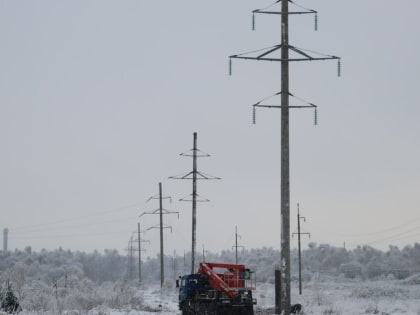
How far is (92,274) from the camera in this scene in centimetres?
15200

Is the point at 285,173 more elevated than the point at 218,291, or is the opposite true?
the point at 285,173

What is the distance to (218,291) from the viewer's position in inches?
1270

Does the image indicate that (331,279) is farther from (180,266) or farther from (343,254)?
(180,266)

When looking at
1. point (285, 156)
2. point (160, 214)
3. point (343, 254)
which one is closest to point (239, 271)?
point (285, 156)

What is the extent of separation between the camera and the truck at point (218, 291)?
3190 cm

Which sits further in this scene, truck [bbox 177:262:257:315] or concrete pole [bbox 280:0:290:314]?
truck [bbox 177:262:257:315]

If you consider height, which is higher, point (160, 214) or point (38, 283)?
point (160, 214)

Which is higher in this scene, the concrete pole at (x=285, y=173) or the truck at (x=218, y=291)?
the concrete pole at (x=285, y=173)

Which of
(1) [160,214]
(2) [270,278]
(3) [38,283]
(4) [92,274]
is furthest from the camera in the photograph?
(4) [92,274]

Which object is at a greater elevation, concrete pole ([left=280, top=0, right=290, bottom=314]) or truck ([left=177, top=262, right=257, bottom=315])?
concrete pole ([left=280, top=0, right=290, bottom=314])

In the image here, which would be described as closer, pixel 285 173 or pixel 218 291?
pixel 285 173

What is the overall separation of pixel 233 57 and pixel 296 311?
44.3ft

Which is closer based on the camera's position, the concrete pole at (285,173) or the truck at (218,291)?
the concrete pole at (285,173)

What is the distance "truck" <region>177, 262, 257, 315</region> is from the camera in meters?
31.9
